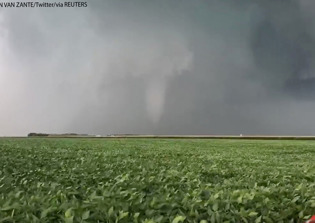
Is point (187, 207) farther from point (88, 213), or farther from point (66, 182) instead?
point (66, 182)

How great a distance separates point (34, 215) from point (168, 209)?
142 cm

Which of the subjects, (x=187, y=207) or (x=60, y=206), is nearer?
(x=60, y=206)

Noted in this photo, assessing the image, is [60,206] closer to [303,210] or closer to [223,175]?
[303,210]

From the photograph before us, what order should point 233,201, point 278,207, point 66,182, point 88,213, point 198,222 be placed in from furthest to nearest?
point 66,182
point 278,207
point 233,201
point 198,222
point 88,213

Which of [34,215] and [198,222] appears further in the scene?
[198,222]

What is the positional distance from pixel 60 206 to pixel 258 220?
2.23 meters

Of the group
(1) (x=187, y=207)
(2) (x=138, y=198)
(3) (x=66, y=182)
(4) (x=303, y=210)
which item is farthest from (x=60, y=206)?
Answer: (4) (x=303, y=210)

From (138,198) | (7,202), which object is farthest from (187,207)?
(7,202)

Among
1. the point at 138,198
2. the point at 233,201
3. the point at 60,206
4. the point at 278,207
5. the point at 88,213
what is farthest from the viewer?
the point at 278,207

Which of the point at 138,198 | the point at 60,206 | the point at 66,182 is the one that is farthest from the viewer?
the point at 66,182

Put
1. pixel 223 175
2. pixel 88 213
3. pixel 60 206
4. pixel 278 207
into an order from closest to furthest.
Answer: pixel 88 213, pixel 60 206, pixel 278 207, pixel 223 175

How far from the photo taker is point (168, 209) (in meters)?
4.06

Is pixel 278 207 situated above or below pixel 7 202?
below

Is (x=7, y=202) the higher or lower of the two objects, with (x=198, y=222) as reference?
higher
